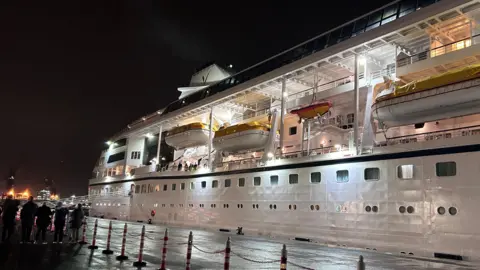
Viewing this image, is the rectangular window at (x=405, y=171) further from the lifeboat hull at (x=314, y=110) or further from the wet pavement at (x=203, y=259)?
the lifeboat hull at (x=314, y=110)

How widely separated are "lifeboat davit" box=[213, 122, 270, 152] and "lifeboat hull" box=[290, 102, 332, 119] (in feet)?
8.58

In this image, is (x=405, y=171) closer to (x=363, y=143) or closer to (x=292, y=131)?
(x=363, y=143)

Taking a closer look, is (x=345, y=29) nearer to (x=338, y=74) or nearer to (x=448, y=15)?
(x=338, y=74)

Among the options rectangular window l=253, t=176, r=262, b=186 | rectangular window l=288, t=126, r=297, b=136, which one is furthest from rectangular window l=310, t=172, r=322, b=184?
rectangular window l=288, t=126, r=297, b=136

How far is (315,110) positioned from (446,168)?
681 centimetres

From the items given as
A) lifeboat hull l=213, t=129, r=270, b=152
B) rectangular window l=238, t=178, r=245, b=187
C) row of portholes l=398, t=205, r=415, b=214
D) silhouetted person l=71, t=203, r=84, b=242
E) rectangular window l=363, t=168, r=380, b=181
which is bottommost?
silhouetted person l=71, t=203, r=84, b=242

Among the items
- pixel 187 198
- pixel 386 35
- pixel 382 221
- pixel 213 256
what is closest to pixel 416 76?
pixel 386 35

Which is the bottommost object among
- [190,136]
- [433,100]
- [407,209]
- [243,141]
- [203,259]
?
[203,259]

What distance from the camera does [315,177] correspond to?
1577 centimetres

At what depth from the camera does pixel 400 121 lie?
1363cm

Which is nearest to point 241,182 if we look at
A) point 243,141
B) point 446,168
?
point 243,141

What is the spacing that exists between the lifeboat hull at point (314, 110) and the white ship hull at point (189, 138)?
30.5ft

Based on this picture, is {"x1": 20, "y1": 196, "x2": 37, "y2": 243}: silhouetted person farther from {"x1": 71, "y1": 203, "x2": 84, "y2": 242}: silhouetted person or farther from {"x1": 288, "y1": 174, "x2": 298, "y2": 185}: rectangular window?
{"x1": 288, "y1": 174, "x2": 298, "y2": 185}: rectangular window

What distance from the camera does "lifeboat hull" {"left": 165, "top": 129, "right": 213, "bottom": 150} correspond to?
25594 mm
